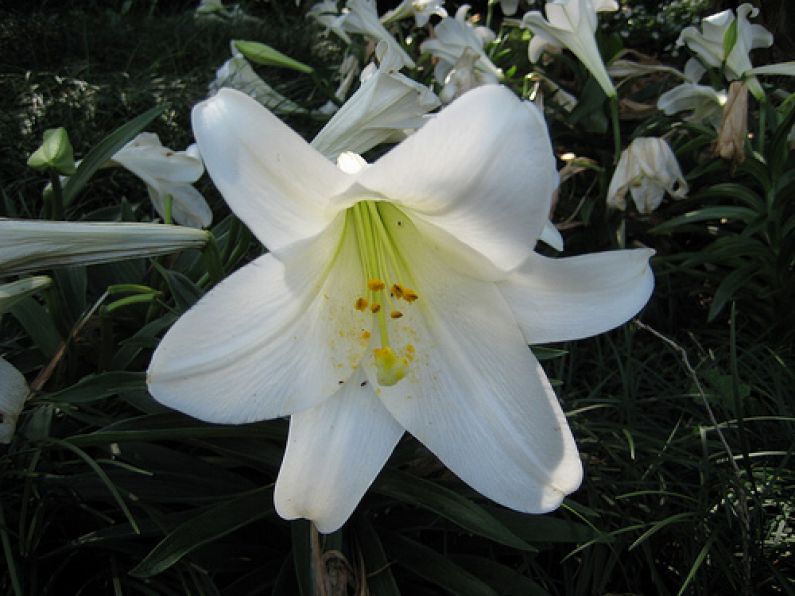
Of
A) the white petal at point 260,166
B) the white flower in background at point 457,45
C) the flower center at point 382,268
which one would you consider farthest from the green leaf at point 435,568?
the white flower in background at point 457,45

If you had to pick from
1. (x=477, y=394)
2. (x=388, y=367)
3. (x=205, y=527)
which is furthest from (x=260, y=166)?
(x=205, y=527)

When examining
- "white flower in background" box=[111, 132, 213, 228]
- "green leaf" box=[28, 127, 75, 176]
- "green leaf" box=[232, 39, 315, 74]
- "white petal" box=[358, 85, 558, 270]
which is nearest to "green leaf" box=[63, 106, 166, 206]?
"white flower in background" box=[111, 132, 213, 228]

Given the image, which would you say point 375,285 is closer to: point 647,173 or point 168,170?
point 168,170

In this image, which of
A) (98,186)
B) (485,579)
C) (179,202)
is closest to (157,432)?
(485,579)

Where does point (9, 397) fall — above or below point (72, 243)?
below

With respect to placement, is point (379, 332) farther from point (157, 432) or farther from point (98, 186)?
point (98, 186)

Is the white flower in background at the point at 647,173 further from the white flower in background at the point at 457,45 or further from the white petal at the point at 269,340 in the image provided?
the white petal at the point at 269,340

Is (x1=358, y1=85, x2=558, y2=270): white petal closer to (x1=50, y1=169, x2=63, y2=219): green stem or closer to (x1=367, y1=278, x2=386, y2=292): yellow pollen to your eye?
(x1=367, y1=278, x2=386, y2=292): yellow pollen

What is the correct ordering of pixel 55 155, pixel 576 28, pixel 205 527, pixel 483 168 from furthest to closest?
pixel 576 28
pixel 55 155
pixel 205 527
pixel 483 168
